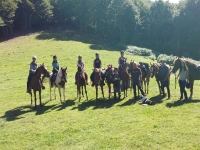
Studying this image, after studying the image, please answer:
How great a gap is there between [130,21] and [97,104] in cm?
4740

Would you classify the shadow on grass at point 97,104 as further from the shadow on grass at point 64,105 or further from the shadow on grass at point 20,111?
the shadow on grass at point 20,111

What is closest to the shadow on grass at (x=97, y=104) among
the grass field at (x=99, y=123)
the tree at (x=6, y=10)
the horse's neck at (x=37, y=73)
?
the grass field at (x=99, y=123)

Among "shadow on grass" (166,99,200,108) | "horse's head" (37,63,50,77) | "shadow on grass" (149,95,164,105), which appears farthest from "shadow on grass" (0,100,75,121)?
"shadow on grass" (166,99,200,108)

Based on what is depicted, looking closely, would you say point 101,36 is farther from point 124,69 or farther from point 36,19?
point 124,69

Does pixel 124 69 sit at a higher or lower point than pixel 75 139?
higher

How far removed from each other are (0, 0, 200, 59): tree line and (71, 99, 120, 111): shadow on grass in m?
42.7

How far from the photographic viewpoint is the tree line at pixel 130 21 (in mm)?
59338

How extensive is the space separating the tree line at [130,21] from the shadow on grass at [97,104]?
42.7 metres

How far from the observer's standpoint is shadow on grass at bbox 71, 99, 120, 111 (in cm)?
1633

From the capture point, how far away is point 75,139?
11.4 m

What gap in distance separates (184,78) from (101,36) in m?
51.8

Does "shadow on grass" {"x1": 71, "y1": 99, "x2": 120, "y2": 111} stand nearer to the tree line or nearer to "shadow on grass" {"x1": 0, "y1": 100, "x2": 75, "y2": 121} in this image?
"shadow on grass" {"x1": 0, "y1": 100, "x2": 75, "y2": 121}

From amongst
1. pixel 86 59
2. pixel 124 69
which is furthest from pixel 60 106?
pixel 86 59

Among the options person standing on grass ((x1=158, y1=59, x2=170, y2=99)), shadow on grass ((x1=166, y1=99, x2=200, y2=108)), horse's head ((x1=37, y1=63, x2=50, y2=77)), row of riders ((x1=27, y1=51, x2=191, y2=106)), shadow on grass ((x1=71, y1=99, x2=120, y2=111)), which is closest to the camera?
shadow on grass ((x1=166, y1=99, x2=200, y2=108))
